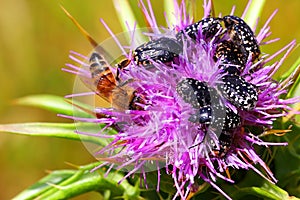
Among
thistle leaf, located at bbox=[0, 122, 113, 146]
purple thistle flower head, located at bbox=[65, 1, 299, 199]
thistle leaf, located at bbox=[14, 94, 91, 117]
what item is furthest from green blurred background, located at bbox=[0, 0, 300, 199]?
purple thistle flower head, located at bbox=[65, 1, 299, 199]

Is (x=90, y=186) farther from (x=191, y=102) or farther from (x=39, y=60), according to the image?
(x=39, y=60)

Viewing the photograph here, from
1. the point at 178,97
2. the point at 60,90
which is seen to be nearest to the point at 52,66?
the point at 60,90

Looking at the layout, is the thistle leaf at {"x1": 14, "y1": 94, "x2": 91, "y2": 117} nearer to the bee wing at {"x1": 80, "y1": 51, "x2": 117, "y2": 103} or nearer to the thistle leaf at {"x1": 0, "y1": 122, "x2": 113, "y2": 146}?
the thistle leaf at {"x1": 0, "y1": 122, "x2": 113, "y2": 146}

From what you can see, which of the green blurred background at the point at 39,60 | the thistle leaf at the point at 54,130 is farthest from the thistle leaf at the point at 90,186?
the green blurred background at the point at 39,60

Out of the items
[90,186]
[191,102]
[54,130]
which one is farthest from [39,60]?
[191,102]

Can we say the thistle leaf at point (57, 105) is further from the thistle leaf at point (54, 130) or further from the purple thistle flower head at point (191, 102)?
the purple thistle flower head at point (191, 102)

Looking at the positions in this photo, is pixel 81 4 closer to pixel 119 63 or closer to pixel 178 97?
pixel 119 63
